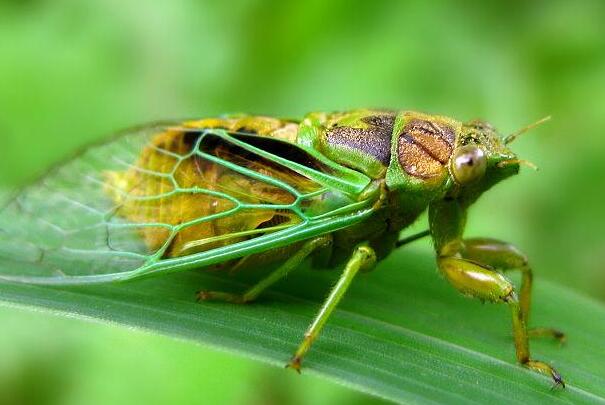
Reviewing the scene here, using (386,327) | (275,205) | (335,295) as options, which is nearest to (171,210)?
(275,205)

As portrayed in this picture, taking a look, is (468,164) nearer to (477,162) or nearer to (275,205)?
(477,162)

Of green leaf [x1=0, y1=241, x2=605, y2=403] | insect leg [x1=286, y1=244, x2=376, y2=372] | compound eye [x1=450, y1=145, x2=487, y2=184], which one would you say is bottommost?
green leaf [x1=0, y1=241, x2=605, y2=403]

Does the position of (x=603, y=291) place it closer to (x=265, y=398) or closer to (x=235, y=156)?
(x=265, y=398)

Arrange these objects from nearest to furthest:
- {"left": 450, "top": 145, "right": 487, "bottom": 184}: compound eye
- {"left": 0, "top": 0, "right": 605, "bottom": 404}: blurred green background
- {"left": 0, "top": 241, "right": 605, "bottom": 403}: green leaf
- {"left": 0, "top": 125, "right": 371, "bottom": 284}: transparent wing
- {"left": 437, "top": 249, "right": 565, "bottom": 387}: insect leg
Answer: {"left": 0, "top": 241, "right": 605, "bottom": 403}: green leaf < {"left": 437, "top": 249, "right": 565, "bottom": 387}: insect leg < {"left": 0, "top": 125, "right": 371, "bottom": 284}: transparent wing < {"left": 450, "top": 145, "right": 487, "bottom": 184}: compound eye < {"left": 0, "top": 0, "right": 605, "bottom": 404}: blurred green background

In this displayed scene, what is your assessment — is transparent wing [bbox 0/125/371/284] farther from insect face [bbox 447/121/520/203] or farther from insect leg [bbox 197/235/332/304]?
insect face [bbox 447/121/520/203]

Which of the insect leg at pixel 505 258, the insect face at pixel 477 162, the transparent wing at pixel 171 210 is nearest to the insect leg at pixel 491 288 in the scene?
the insect leg at pixel 505 258

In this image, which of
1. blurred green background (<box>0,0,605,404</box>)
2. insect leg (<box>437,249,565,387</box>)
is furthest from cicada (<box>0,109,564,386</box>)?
blurred green background (<box>0,0,605,404</box>)
